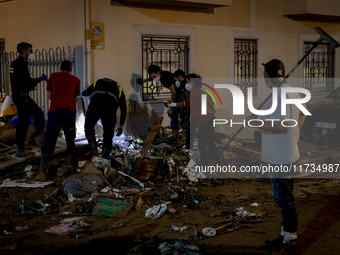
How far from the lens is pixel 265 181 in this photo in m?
7.19

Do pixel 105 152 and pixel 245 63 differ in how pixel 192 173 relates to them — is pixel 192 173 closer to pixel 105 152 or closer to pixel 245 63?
pixel 105 152

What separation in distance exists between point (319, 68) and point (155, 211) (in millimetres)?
10054

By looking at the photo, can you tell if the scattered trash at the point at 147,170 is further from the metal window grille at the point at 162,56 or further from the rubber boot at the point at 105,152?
the metal window grille at the point at 162,56

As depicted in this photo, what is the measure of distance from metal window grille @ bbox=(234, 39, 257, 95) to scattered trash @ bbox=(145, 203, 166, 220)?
7.02 metres

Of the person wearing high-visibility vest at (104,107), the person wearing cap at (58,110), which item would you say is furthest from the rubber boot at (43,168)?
the person wearing high-visibility vest at (104,107)

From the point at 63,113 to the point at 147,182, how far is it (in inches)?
70.6

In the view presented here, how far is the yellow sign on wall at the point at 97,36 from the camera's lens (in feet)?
30.6

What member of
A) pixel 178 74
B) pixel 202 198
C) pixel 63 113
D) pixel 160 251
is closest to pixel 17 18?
pixel 178 74

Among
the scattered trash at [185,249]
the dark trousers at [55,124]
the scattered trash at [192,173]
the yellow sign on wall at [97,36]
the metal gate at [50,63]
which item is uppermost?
the yellow sign on wall at [97,36]

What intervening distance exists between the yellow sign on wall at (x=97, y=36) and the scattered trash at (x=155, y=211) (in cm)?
509

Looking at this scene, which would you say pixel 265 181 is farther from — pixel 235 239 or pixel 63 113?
pixel 63 113

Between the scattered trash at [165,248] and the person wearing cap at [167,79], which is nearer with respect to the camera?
the scattered trash at [165,248]

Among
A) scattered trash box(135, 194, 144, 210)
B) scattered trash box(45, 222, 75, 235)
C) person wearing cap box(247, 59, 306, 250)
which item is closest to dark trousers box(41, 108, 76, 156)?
scattered trash box(135, 194, 144, 210)

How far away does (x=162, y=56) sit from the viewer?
34.6ft
